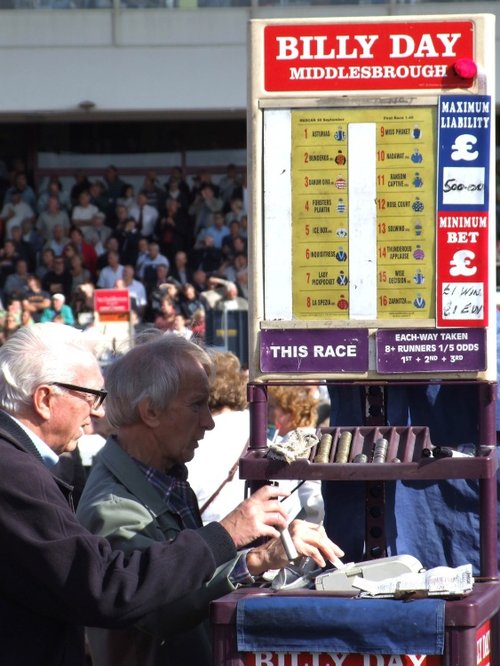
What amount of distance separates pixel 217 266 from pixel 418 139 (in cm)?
1618

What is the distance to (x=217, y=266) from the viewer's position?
62.5ft

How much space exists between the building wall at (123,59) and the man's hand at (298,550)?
761 inches

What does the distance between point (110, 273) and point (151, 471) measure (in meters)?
15.8

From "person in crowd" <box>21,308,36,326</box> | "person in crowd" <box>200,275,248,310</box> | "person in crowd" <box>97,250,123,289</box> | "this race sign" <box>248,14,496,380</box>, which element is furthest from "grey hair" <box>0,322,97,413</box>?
"person in crowd" <box>97,250,123,289</box>

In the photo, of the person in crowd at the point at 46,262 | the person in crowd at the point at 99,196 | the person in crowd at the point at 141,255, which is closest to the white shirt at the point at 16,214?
the person in crowd at the point at 99,196

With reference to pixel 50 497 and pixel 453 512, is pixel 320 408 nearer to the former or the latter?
pixel 453 512

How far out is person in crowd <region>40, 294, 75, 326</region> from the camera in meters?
16.0

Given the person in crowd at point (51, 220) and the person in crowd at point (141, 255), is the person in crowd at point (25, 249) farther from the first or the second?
the person in crowd at point (141, 255)

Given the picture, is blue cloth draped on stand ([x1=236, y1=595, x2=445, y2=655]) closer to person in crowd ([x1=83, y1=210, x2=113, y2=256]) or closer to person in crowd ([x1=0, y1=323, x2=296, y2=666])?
person in crowd ([x1=0, y1=323, x2=296, y2=666])

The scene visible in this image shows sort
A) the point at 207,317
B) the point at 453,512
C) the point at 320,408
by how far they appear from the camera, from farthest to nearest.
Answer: the point at 207,317 → the point at 320,408 → the point at 453,512

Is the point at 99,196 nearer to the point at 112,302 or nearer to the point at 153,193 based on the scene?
the point at 153,193

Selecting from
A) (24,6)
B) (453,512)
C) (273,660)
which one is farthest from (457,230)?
(24,6)

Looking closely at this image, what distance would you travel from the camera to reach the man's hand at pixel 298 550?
2.73 metres

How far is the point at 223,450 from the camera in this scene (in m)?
4.63
